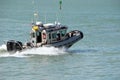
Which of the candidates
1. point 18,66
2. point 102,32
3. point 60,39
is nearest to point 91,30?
point 102,32

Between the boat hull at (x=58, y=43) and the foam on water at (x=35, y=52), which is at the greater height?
the boat hull at (x=58, y=43)

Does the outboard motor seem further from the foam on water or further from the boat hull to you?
the foam on water

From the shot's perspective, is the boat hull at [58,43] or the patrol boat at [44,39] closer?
the boat hull at [58,43]

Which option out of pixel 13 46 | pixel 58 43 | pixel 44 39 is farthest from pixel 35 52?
pixel 58 43

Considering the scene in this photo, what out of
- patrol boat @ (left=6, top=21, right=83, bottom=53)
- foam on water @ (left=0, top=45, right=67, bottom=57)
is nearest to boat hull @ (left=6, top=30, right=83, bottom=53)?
patrol boat @ (left=6, top=21, right=83, bottom=53)

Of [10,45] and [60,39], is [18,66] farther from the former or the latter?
[60,39]

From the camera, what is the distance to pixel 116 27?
277ft

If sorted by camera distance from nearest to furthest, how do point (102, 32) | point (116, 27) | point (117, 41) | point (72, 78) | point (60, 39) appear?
point (72, 78) < point (60, 39) < point (117, 41) < point (102, 32) < point (116, 27)

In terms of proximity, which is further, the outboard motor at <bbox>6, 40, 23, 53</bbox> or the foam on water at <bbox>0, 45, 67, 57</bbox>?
the foam on water at <bbox>0, 45, 67, 57</bbox>

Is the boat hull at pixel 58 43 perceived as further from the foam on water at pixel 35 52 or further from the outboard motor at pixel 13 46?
the foam on water at pixel 35 52

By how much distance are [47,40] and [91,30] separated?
24.5 m

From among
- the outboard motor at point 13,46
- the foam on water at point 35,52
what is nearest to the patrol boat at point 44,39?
the outboard motor at point 13,46

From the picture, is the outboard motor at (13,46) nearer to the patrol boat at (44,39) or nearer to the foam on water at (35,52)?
the patrol boat at (44,39)

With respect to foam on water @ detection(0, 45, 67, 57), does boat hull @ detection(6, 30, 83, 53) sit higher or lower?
higher
